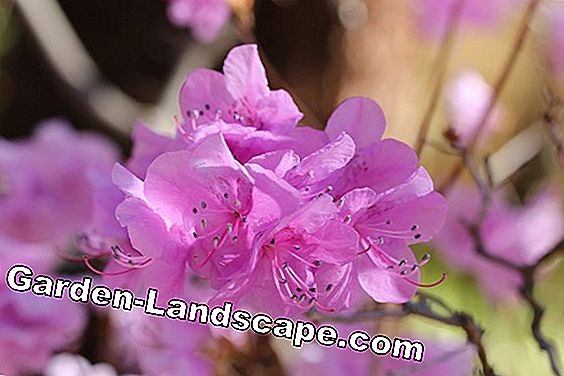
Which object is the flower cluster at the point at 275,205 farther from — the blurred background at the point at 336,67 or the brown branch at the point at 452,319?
the blurred background at the point at 336,67

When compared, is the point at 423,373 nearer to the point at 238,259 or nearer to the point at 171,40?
the point at 238,259

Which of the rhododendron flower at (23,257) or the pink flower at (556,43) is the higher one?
the pink flower at (556,43)

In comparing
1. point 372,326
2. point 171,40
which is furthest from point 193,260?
point 171,40

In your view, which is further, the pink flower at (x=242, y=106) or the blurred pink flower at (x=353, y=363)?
the blurred pink flower at (x=353, y=363)

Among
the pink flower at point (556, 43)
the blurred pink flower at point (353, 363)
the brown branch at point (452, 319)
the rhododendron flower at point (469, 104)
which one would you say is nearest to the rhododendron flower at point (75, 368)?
the blurred pink flower at point (353, 363)

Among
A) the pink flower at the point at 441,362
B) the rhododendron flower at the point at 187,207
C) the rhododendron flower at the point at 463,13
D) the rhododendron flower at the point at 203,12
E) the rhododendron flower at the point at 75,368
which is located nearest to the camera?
the rhododendron flower at the point at 187,207

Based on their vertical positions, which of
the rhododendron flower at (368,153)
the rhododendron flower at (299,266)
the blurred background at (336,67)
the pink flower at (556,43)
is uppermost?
the rhododendron flower at (368,153)
